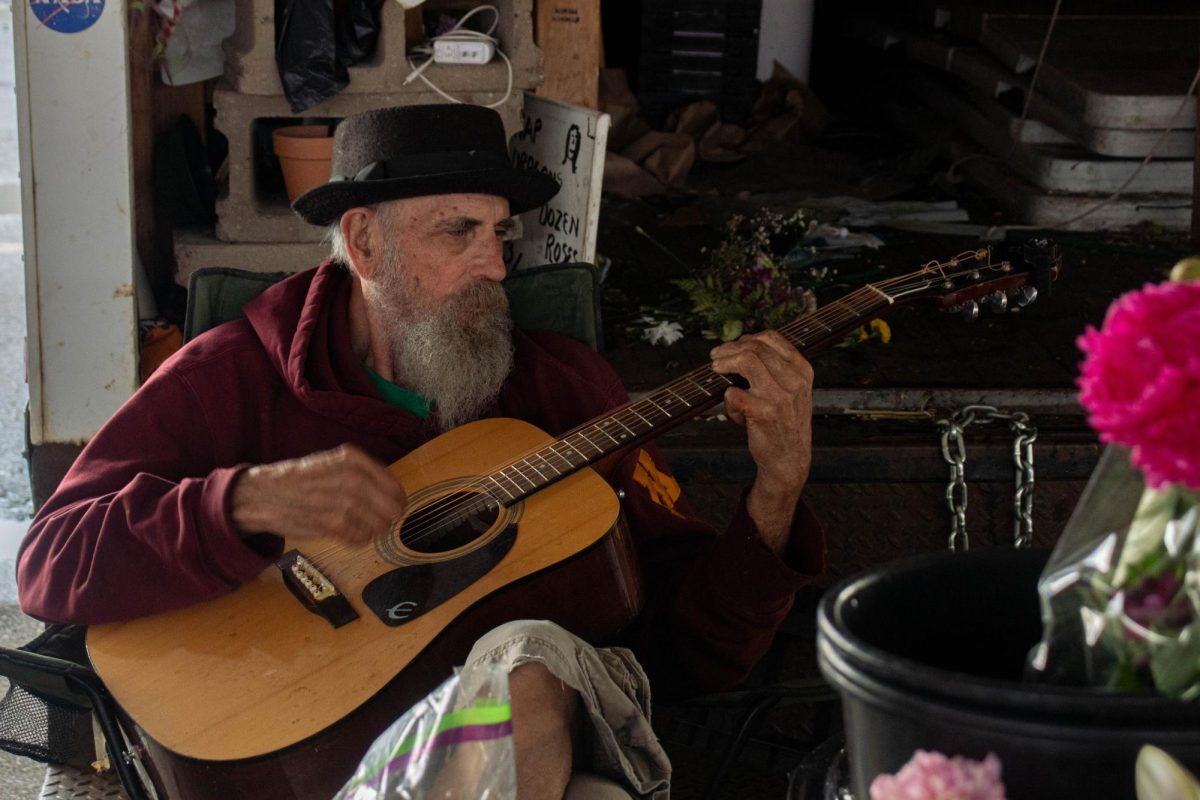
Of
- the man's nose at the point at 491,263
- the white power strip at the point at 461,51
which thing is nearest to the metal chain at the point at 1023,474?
the man's nose at the point at 491,263

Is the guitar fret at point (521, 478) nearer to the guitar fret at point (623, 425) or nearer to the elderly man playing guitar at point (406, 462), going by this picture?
the elderly man playing guitar at point (406, 462)

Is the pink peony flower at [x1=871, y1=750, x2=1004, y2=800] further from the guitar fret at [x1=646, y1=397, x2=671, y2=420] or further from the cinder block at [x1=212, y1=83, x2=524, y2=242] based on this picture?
the cinder block at [x1=212, y1=83, x2=524, y2=242]

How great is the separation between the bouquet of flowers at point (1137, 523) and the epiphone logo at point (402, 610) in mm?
1354

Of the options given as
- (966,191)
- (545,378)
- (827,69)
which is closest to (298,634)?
(545,378)

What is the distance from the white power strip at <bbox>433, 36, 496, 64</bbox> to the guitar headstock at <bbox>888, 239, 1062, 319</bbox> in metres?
1.99

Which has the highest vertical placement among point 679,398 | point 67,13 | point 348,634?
point 67,13

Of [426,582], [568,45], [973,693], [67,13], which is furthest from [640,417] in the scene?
[568,45]

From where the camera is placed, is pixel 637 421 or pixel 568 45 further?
pixel 568 45

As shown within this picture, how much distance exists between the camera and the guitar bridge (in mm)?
2461

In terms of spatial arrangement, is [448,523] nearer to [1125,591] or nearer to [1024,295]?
[1024,295]

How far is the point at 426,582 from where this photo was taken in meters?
2.49

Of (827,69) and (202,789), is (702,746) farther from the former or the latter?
(827,69)

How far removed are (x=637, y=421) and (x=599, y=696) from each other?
64 centimetres

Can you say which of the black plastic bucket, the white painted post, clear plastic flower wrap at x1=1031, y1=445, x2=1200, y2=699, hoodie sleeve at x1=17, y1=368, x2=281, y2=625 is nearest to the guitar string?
hoodie sleeve at x1=17, y1=368, x2=281, y2=625
